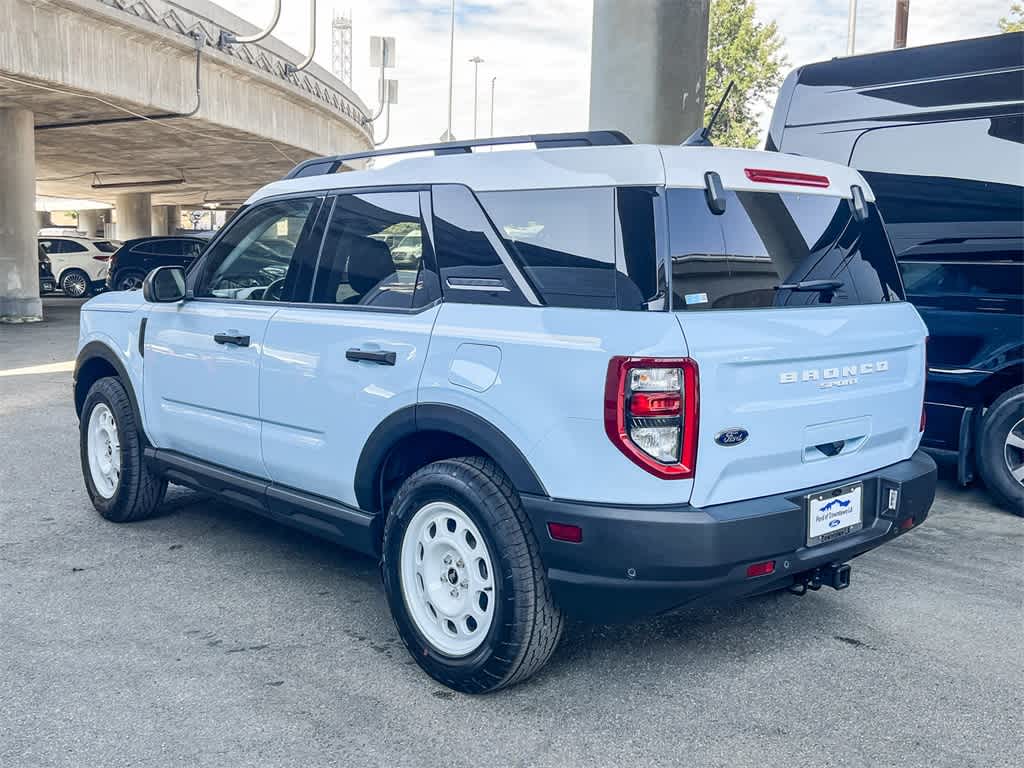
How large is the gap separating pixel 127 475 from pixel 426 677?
2476 mm

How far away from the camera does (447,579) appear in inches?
140

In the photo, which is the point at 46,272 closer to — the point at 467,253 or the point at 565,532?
the point at 467,253

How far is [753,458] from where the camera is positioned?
10.3 feet

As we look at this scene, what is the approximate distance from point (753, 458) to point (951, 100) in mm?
3798

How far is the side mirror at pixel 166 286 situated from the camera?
189 inches

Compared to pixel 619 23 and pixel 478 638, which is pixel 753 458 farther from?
pixel 619 23

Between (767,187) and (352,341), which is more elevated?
(767,187)

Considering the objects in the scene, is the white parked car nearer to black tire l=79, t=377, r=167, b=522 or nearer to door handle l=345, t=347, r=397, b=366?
black tire l=79, t=377, r=167, b=522

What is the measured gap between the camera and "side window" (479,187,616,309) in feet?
10.3

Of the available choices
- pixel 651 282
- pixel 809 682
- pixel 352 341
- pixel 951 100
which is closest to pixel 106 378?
pixel 352 341

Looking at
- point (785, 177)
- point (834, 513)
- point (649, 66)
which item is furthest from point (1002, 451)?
point (649, 66)

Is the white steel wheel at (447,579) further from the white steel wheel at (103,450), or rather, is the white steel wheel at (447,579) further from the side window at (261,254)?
the white steel wheel at (103,450)

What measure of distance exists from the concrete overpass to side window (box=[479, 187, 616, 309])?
49.2 feet

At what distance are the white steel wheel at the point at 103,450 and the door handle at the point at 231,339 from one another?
1.28m
